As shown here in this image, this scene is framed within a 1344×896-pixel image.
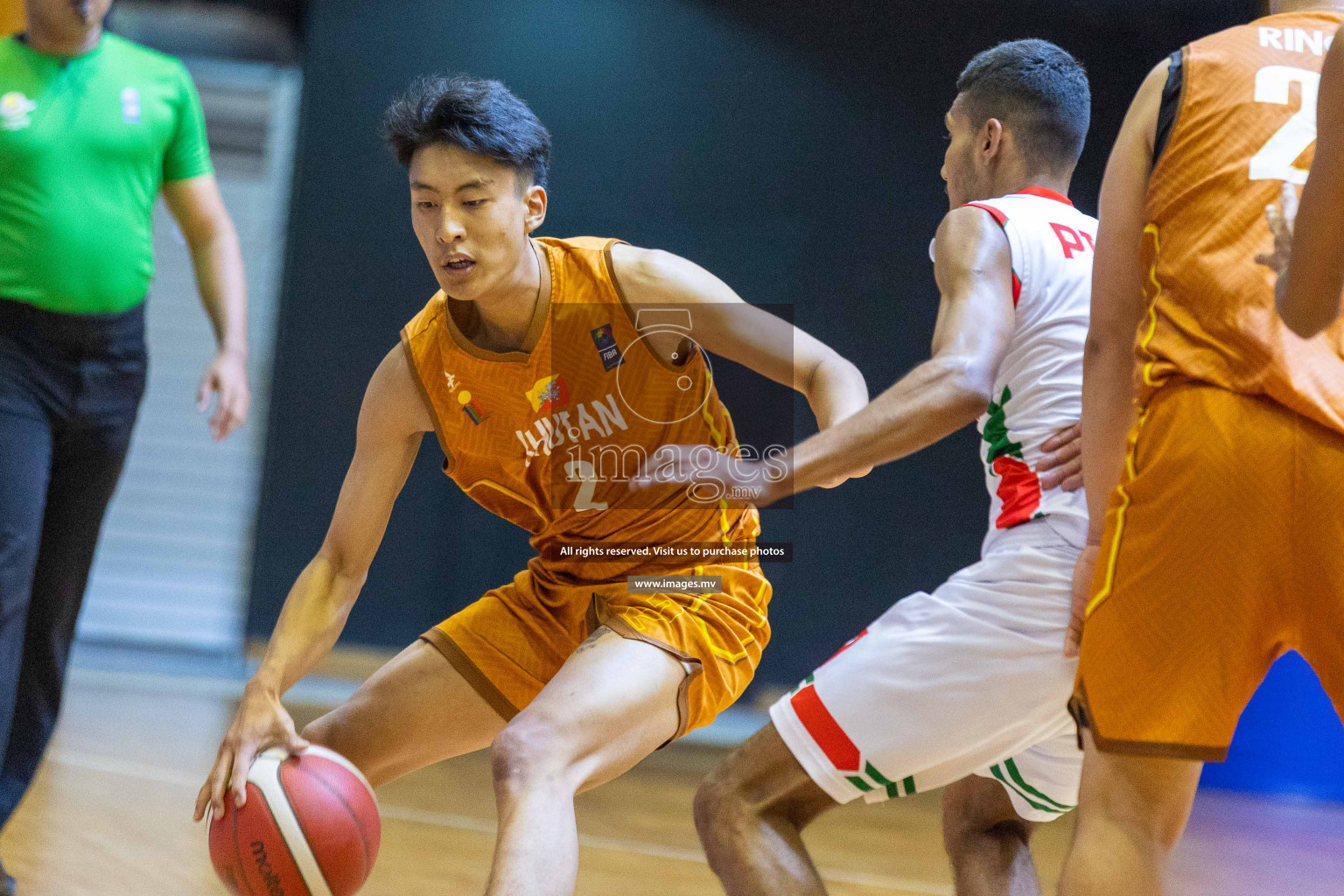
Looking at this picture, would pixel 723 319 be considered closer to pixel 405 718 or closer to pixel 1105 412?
pixel 1105 412

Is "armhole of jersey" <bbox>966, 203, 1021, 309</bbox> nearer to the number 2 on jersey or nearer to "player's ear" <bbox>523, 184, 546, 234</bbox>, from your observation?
the number 2 on jersey

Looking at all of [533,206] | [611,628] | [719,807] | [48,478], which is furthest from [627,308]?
[48,478]

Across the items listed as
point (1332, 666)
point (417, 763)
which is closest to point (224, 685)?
point (417, 763)

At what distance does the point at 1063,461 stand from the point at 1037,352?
20 cm

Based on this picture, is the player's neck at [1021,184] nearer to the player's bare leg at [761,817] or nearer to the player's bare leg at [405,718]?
the player's bare leg at [761,817]

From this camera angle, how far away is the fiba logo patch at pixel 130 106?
9.92 ft

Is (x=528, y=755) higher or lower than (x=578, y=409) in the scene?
lower

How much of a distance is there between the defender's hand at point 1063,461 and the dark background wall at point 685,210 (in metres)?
4.45

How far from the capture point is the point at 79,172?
2.96m

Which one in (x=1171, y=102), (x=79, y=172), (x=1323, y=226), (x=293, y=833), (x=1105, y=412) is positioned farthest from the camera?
(x=79, y=172)

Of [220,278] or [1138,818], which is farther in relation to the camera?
[220,278]

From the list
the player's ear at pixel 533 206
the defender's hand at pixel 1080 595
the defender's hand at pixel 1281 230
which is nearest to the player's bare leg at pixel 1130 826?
Result: the defender's hand at pixel 1080 595

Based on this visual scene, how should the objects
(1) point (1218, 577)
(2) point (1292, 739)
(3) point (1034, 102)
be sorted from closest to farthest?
(1) point (1218, 577)
(3) point (1034, 102)
(2) point (1292, 739)

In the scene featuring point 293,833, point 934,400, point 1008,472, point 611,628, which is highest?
point 934,400
